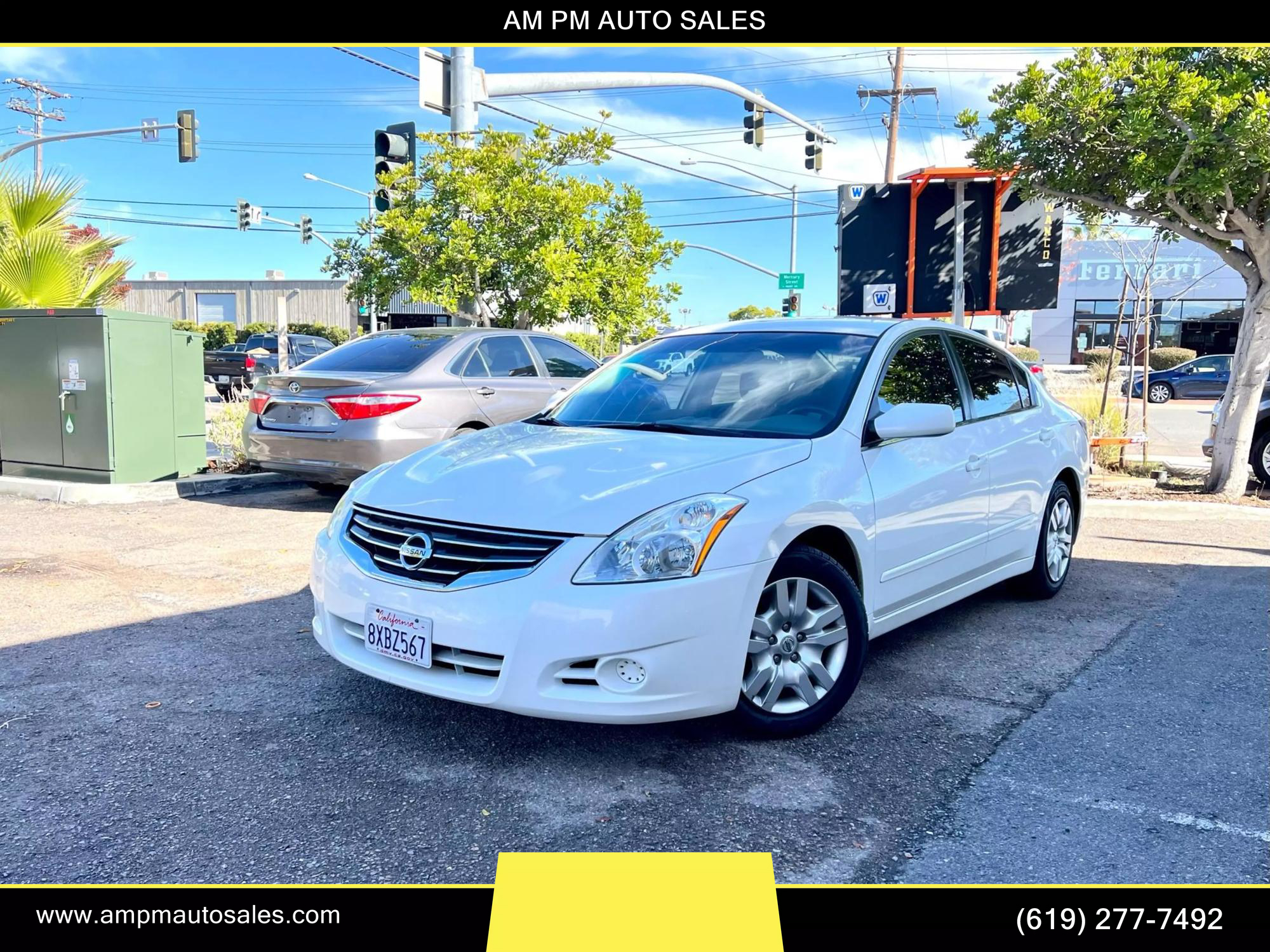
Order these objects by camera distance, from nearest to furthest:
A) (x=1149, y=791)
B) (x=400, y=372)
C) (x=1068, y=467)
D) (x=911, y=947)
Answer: (x=911, y=947) → (x=1149, y=791) → (x=1068, y=467) → (x=400, y=372)

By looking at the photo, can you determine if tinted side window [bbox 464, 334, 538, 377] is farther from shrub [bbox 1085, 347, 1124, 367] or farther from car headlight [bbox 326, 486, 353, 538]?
shrub [bbox 1085, 347, 1124, 367]

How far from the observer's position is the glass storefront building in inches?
1484

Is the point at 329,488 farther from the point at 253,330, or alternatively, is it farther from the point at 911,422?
the point at 253,330

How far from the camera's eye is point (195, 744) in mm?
3594

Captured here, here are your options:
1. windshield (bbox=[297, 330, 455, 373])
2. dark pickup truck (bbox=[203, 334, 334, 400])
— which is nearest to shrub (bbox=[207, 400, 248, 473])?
windshield (bbox=[297, 330, 455, 373])

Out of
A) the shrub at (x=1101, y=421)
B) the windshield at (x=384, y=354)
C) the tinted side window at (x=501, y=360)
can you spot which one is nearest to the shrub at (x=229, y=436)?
the windshield at (x=384, y=354)

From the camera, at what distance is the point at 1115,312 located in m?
39.9

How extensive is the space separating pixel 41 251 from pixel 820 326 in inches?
364

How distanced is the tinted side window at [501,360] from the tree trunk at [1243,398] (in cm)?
688

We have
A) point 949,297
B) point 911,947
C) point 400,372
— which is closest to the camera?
point 911,947

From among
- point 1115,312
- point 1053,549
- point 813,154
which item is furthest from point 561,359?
point 1115,312

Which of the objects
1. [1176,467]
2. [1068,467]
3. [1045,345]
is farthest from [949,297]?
[1045,345]

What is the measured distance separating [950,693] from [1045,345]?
42535 millimetres

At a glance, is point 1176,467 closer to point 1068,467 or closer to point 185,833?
point 1068,467
